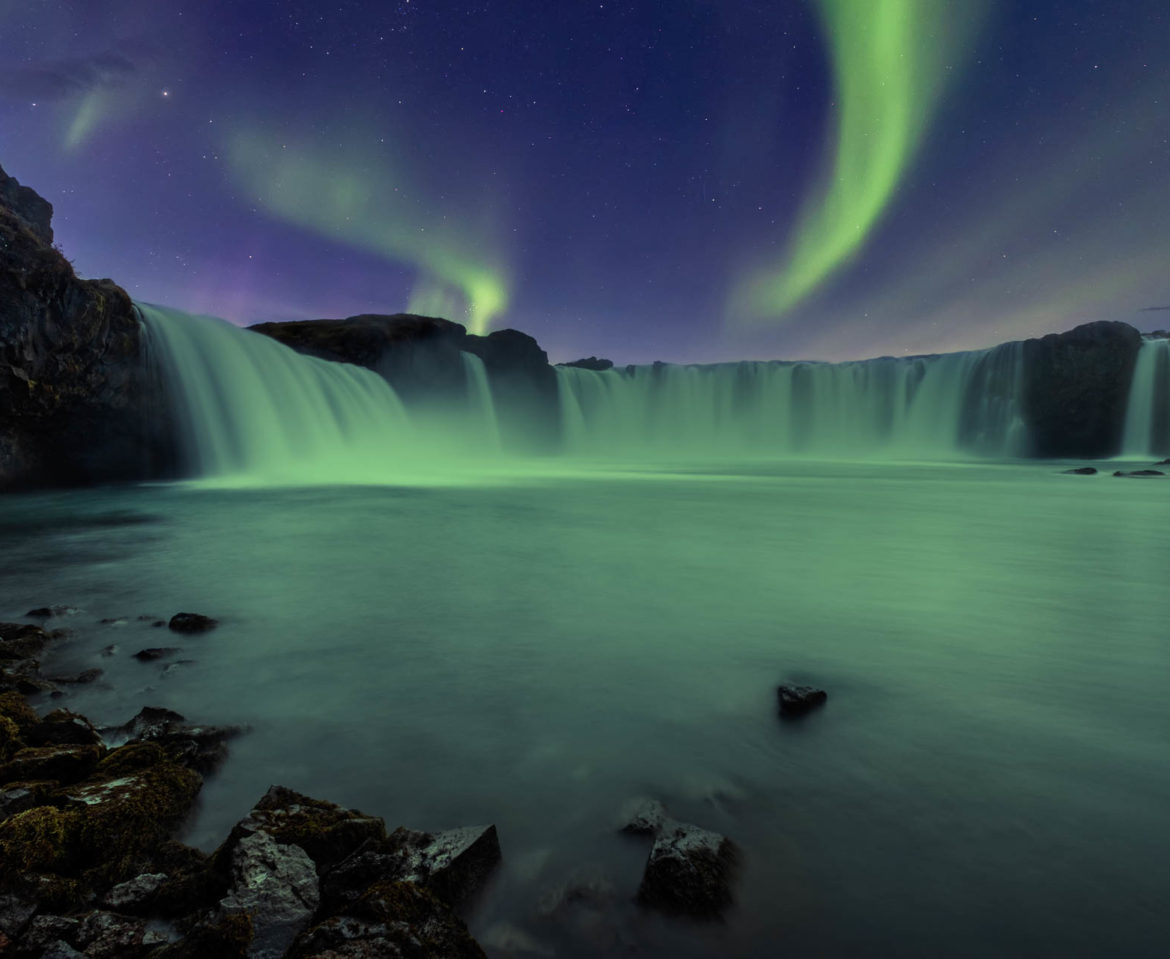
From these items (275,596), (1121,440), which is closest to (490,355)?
(275,596)

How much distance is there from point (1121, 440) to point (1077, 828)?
168ft

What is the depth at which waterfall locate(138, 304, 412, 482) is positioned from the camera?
19000 mm

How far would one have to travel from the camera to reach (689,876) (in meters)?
2.04

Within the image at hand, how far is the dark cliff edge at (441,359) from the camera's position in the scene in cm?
3547

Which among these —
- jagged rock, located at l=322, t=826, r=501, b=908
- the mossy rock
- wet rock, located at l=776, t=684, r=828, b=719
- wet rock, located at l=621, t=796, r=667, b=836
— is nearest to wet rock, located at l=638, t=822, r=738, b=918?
wet rock, located at l=621, t=796, r=667, b=836

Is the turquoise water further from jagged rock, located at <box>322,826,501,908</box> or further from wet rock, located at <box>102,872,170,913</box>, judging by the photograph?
wet rock, located at <box>102,872,170,913</box>

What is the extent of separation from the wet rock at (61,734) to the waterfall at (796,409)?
159 feet

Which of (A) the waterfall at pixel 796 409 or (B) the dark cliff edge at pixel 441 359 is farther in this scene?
(A) the waterfall at pixel 796 409

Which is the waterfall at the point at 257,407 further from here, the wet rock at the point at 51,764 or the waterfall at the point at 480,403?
the wet rock at the point at 51,764

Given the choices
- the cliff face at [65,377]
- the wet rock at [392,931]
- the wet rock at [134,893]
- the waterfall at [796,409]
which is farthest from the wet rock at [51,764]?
the waterfall at [796,409]

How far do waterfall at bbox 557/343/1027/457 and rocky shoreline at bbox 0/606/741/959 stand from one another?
48.9 meters

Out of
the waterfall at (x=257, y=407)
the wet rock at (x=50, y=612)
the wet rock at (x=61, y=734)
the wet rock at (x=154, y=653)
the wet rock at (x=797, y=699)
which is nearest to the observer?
the wet rock at (x=61, y=734)

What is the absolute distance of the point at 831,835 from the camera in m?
2.37

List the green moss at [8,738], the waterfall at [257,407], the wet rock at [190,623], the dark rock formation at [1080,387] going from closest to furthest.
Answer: the green moss at [8,738] < the wet rock at [190,623] < the waterfall at [257,407] < the dark rock formation at [1080,387]
